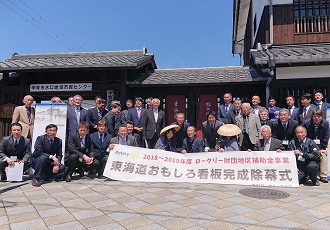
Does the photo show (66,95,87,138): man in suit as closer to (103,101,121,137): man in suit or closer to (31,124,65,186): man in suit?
(103,101,121,137): man in suit

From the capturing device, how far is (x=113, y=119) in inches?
290

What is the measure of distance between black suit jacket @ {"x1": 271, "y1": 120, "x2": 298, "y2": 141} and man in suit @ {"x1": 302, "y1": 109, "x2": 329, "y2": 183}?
34cm

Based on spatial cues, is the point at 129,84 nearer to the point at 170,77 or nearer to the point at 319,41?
the point at 170,77

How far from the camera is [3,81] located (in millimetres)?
10625

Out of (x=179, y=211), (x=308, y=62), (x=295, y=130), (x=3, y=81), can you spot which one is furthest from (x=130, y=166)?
(x=3, y=81)

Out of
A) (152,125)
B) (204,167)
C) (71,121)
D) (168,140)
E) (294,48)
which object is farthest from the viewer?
(294,48)

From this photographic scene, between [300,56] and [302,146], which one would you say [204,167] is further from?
[300,56]

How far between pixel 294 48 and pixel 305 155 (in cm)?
584

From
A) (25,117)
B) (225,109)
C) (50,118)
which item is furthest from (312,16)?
(25,117)

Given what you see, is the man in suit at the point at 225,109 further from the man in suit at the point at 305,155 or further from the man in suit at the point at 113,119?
the man in suit at the point at 113,119

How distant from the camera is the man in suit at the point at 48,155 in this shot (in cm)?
573

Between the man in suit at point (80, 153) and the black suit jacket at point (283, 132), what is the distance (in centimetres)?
458

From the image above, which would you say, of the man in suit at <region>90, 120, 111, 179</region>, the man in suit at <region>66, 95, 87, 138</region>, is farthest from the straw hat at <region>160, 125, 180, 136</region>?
the man in suit at <region>66, 95, 87, 138</region>

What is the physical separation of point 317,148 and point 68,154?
5.77 metres
